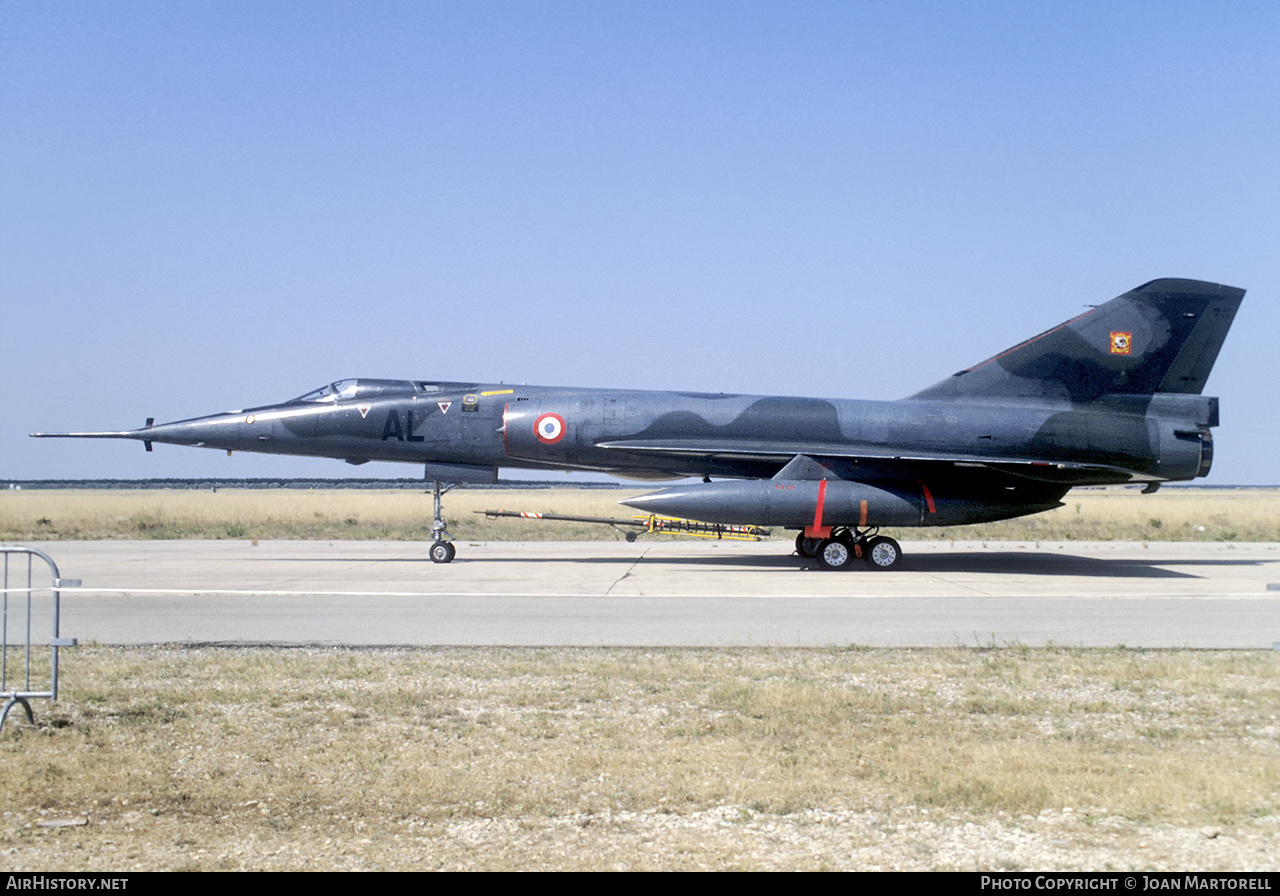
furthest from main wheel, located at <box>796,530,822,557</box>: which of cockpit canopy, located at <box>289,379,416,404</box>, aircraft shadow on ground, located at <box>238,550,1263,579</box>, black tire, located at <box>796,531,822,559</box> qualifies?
cockpit canopy, located at <box>289,379,416,404</box>

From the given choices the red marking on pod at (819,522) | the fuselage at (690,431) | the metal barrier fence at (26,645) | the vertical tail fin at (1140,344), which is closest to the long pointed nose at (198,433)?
the fuselage at (690,431)

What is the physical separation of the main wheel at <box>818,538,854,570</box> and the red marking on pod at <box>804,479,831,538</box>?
0.82 ft

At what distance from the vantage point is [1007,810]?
5035 mm

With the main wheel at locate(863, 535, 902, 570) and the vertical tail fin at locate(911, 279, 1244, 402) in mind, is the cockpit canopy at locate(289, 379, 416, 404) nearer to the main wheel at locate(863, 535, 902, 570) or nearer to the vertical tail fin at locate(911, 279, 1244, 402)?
the main wheel at locate(863, 535, 902, 570)

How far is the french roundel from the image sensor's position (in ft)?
61.5

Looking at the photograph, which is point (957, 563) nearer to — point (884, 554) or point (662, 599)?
point (884, 554)

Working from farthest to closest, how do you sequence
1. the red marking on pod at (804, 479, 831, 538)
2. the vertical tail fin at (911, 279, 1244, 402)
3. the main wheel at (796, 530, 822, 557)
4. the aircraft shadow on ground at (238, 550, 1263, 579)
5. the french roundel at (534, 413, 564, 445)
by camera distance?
the main wheel at (796, 530, 822, 557) < the french roundel at (534, 413, 564, 445) < the vertical tail fin at (911, 279, 1244, 402) < the aircraft shadow on ground at (238, 550, 1263, 579) < the red marking on pod at (804, 479, 831, 538)

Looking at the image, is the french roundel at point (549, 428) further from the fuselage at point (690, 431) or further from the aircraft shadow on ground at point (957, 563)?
the aircraft shadow on ground at point (957, 563)

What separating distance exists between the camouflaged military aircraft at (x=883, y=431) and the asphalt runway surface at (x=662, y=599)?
1281mm

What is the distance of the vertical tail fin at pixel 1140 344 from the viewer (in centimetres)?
1822

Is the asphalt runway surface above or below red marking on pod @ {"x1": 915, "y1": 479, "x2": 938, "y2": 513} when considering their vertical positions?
below

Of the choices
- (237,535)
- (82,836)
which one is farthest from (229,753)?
(237,535)

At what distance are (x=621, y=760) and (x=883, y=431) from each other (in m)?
13.5

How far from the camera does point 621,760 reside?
231 inches
